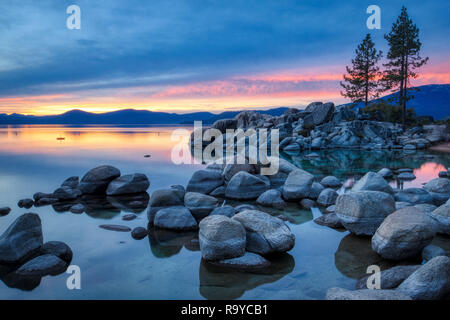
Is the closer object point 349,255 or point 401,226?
point 401,226

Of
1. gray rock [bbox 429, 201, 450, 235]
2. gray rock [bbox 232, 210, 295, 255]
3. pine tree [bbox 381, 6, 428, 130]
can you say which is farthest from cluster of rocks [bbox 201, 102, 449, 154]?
gray rock [bbox 232, 210, 295, 255]

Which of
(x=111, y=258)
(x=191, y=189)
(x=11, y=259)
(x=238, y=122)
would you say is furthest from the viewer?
(x=238, y=122)

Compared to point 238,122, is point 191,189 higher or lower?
lower

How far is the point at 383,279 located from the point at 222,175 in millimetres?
8408

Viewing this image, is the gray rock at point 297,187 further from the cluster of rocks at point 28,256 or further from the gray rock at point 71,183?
the gray rock at point 71,183

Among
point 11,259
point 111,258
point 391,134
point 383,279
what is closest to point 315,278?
point 383,279

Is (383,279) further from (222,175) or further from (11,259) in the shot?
(222,175)

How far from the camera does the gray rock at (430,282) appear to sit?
423 centimetres

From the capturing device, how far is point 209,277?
17.5 feet

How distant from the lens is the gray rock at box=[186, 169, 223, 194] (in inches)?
459

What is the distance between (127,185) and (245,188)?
4581 mm

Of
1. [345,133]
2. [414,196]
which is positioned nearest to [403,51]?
[345,133]

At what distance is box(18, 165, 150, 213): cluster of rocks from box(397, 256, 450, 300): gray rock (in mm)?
7754

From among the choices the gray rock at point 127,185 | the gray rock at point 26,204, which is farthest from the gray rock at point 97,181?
the gray rock at point 26,204
